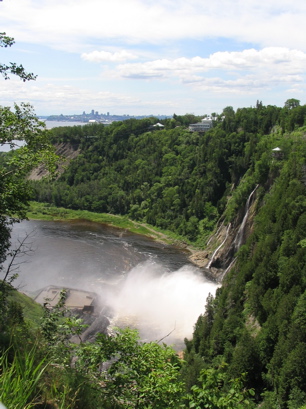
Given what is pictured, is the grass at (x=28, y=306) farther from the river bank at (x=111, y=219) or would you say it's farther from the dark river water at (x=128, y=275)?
the river bank at (x=111, y=219)

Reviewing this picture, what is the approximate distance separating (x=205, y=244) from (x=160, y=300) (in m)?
21.0

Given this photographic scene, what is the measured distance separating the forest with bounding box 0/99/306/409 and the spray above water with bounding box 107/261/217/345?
11.6ft

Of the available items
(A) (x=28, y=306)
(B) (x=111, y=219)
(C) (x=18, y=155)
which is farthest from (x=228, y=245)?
(C) (x=18, y=155)

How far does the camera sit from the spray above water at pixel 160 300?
35906 millimetres

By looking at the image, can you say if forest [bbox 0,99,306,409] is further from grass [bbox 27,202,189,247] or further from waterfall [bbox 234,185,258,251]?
grass [bbox 27,202,189,247]

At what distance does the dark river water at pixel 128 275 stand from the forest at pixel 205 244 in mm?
4322

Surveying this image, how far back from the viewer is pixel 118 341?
8.49 meters

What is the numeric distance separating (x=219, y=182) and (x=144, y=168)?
76.6 feet

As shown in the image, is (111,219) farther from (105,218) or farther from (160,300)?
(160,300)

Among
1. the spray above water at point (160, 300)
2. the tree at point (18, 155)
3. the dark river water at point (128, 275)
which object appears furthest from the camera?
the dark river water at point (128, 275)

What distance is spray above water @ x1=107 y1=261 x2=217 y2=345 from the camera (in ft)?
118

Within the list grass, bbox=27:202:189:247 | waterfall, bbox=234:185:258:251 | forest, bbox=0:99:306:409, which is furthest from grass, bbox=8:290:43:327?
grass, bbox=27:202:189:247

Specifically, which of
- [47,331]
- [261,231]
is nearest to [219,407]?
[47,331]

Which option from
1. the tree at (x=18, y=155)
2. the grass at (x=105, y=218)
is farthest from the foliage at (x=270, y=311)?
the grass at (x=105, y=218)
